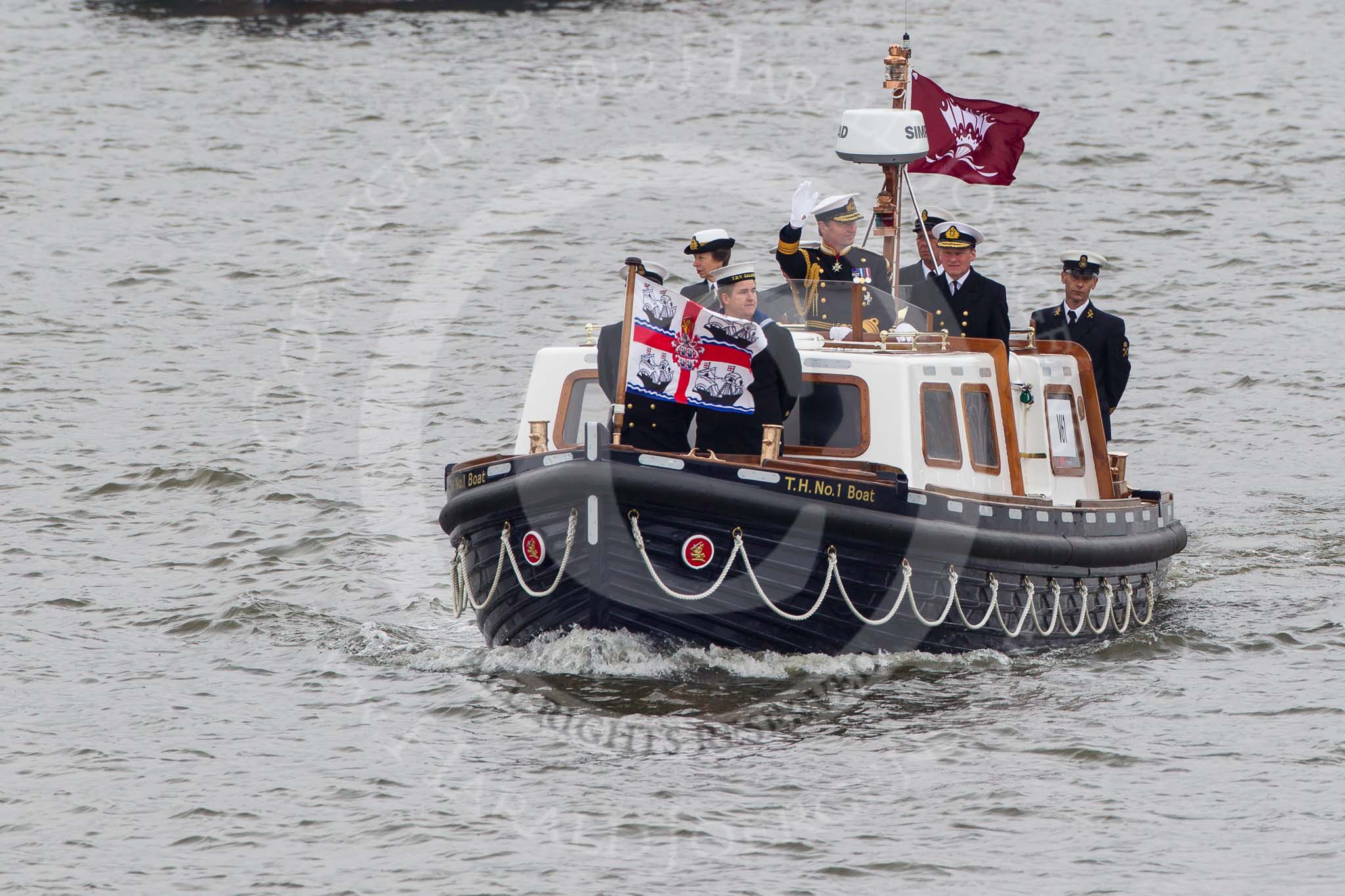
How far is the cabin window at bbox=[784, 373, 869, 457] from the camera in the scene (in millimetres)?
12641

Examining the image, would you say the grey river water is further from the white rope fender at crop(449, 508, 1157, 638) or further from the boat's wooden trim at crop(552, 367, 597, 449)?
the boat's wooden trim at crop(552, 367, 597, 449)

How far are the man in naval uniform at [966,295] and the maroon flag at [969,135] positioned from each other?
1.07 metres

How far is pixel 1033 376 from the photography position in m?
13.9

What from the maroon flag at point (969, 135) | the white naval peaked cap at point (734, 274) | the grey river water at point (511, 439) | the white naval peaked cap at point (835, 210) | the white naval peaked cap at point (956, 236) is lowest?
the grey river water at point (511, 439)

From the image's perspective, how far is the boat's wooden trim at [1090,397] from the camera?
569 inches

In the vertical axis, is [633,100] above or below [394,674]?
above

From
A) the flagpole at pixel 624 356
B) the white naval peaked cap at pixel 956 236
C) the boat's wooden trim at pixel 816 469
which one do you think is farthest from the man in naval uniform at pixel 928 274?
the flagpole at pixel 624 356

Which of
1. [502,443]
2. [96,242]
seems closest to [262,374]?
[502,443]

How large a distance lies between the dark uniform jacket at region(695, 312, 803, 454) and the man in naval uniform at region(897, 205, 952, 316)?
207cm

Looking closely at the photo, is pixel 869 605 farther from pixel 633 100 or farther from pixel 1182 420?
pixel 633 100

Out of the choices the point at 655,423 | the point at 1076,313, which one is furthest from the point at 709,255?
the point at 1076,313

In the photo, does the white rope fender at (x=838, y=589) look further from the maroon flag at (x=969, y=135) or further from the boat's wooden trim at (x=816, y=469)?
the maroon flag at (x=969, y=135)

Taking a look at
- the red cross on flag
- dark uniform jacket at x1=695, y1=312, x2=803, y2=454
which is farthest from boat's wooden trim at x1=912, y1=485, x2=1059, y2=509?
the red cross on flag

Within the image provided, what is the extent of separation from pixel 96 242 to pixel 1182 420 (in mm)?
15064
